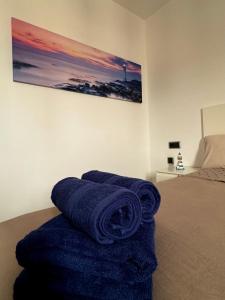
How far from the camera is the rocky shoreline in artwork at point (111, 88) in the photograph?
2.13 metres

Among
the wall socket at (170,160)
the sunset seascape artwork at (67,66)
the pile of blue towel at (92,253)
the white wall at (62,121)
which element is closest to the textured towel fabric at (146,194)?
the pile of blue towel at (92,253)

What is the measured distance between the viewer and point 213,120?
83.0 inches

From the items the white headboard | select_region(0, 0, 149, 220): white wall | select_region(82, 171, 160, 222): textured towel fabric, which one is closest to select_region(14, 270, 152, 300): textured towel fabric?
select_region(82, 171, 160, 222): textured towel fabric

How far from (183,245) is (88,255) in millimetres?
311

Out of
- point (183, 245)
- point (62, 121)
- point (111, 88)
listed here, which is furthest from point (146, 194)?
point (111, 88)

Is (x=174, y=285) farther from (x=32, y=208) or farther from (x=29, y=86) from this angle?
(x=29, y=86)

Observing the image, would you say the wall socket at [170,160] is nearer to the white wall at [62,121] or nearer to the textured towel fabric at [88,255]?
the white wall at [62,121]

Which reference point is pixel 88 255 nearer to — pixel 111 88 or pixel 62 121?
pixel 62 121

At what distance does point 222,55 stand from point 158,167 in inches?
60.3

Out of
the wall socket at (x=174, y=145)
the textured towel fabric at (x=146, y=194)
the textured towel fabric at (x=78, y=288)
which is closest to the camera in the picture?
the textured towel fabric at (x=78, y=288)

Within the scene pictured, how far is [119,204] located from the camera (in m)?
0.51

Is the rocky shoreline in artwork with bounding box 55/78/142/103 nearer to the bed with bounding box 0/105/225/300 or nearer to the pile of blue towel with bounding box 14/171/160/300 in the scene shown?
the bed with bounding box 0/105/225/300

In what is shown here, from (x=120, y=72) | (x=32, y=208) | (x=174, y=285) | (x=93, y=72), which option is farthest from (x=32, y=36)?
(x=174, y=285)

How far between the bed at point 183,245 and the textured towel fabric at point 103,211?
0.14 metres
